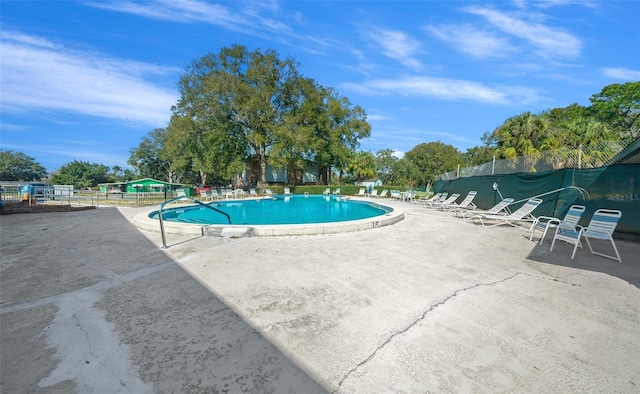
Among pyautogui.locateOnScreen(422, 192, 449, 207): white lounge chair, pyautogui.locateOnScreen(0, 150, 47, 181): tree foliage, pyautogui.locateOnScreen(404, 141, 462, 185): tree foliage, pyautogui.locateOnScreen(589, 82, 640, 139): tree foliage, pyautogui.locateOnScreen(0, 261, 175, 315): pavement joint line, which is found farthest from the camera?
pyautogui.locateOnScreen(0, 150, 47, 181): tree foliage

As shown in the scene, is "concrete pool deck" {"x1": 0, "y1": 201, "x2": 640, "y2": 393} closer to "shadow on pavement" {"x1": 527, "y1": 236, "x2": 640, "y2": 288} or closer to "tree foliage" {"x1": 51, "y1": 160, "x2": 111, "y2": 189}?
"shadow on pavement" {"x1": 527, "y1": 236, "x2": 640, "y2": 288}

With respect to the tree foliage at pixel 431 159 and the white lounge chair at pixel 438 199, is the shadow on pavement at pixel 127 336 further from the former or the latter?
the tree foliage at pixel 431 159

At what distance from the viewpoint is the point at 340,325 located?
7.82 ft

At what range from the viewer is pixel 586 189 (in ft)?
23.0

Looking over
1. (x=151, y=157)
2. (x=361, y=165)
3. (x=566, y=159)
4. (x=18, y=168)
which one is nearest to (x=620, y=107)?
(x=361, y=165)

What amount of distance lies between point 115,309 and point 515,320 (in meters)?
3.91

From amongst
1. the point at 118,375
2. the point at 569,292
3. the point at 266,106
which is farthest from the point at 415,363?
the point at 266,106

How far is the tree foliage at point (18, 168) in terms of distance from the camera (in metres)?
56.3

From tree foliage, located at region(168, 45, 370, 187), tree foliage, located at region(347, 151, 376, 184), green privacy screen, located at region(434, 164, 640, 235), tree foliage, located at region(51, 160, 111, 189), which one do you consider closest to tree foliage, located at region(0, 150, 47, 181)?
tree foliage, located at region(51, 160, 111, 189)

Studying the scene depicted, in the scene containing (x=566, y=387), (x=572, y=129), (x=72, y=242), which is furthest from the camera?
(x=572, y=129)

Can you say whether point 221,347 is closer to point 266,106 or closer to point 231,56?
point 266,106

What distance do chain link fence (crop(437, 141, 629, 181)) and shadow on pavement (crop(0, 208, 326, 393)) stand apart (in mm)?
9190

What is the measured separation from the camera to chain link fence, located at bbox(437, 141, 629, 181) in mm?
7223

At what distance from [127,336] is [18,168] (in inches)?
3459
